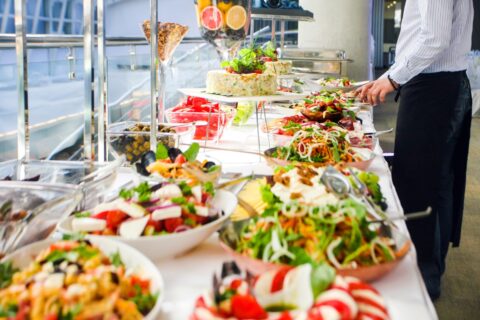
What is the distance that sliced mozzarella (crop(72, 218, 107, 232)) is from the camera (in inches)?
41.6

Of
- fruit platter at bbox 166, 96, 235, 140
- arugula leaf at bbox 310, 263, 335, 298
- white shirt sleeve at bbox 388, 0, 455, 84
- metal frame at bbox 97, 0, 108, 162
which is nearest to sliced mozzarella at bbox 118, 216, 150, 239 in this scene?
arugula leaf at bbox 310, 263, 335, 298

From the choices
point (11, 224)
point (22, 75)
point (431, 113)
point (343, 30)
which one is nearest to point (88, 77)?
point (22, 75)

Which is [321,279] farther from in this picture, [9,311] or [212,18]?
[212,18]

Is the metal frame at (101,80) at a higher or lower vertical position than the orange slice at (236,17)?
lower

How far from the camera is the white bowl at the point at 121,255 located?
89 cm

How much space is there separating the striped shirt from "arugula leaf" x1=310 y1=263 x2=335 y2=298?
1863 mm

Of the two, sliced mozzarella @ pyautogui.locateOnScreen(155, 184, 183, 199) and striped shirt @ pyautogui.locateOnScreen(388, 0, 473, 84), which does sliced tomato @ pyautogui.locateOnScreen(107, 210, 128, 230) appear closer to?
sliced mozzarella @ pyautogui.locateOnScreen(155, 184, 183, 199)

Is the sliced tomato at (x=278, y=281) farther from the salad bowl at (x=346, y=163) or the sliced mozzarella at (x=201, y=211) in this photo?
the salad bowl at (x=346, y=163)

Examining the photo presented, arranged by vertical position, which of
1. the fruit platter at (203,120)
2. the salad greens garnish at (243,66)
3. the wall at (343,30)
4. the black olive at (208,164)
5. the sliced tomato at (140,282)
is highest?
the wall at (343,30)

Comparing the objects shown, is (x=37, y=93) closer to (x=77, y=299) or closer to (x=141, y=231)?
Result: (x=141, y=231)

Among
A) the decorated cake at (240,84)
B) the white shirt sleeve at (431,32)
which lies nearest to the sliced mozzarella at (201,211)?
the decorated cake at (240,84)

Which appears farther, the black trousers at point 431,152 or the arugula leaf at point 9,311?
the black trousers at point 431,152

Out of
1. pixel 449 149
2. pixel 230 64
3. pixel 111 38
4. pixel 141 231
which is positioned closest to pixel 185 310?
pixel 141 231

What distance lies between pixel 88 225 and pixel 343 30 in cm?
563
